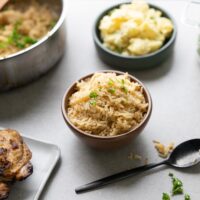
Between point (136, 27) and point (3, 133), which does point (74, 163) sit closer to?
point (3, 133)

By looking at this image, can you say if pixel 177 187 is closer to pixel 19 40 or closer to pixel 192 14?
pixel 192 14

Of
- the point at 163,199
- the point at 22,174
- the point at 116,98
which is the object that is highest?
the point at 116,98

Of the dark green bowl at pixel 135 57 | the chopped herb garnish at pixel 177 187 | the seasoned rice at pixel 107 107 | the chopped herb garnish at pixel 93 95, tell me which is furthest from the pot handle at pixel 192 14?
the chopped herb garnish at pixel 177 187

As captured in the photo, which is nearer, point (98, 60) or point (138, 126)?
point (138, 126)

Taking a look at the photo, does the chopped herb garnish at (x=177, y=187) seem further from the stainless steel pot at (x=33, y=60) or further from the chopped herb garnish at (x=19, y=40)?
the chopped herb garnish at (x=19, y=40)

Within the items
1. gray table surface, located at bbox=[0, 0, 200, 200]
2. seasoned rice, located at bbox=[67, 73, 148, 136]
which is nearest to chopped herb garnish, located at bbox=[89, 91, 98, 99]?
seasoned rice, located at bbox=[67, 73, 148, 136]

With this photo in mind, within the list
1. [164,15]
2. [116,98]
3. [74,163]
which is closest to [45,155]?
[74,163]
